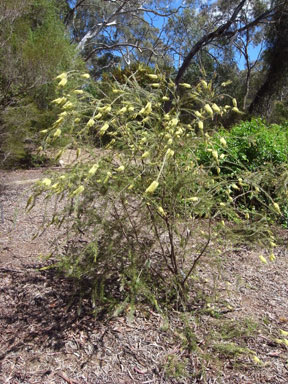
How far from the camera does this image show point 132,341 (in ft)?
7.47

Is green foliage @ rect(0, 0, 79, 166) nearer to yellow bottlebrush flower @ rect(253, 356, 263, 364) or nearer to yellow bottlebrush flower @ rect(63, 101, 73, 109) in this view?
yellow bottlebrush flower @ rect(63, 101, 73, 109)

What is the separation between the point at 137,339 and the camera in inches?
90.4

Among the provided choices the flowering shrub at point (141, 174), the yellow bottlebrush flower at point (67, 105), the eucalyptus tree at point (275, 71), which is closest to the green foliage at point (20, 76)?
the flowering shrub at point (141, 174)

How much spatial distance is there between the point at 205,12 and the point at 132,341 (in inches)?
825

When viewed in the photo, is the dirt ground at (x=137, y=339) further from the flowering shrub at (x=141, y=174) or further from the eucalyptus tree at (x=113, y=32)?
the eucalyptus tree at (x=113, y=32)

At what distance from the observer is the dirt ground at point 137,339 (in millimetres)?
2042

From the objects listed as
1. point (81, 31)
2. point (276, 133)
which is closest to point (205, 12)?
point (81, 31)

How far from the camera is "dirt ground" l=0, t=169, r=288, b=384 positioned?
6.70ft

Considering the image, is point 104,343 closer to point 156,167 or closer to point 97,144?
point 156,167

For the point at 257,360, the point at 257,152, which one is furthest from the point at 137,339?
the point at 257,152

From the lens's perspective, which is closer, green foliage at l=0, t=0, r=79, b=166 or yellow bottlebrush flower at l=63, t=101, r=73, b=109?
yellow bottlebrush flower at l=63, t=101, r=73, b=109

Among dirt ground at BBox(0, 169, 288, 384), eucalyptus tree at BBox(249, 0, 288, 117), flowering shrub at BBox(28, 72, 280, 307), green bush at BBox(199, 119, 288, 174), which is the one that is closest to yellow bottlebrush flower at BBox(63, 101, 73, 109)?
flowering shrub at BBox(28, 72, 280, 307)

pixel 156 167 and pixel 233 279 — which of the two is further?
pixel 233 279

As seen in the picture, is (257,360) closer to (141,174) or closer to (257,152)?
(141,174)
